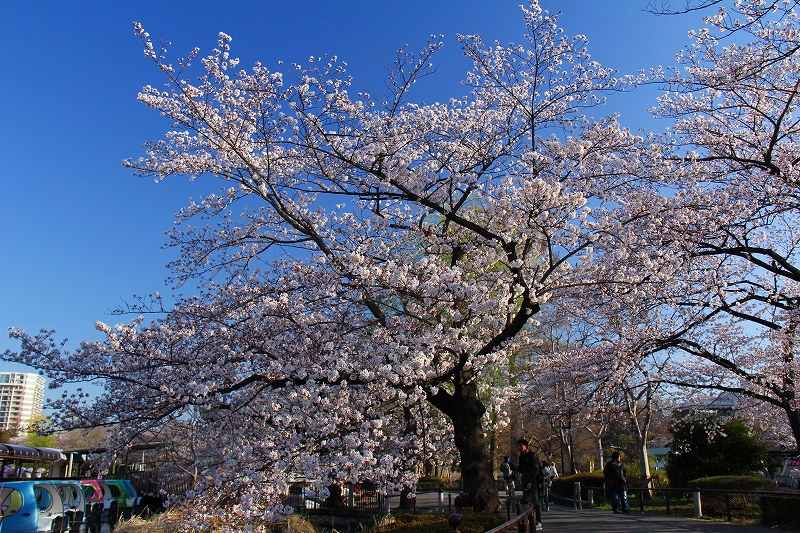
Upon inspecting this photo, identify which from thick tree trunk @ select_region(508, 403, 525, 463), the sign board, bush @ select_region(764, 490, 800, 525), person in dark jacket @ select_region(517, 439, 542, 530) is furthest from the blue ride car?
thick tree trunk @ select_region(508, 403, 525, 463)

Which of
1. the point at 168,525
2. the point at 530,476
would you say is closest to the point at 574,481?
the point at 530,476

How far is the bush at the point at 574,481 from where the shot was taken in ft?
69.7

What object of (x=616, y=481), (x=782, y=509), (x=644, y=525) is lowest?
(x=644, y=525)

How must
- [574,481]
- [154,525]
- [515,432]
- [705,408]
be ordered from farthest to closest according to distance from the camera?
1. [515,432]
2. [574,481]
3. [705,408]
4. [154,525]

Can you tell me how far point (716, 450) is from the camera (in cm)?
1808

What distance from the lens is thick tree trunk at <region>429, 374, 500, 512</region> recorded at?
1024 centimetres

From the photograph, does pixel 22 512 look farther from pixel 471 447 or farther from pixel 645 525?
pixel 645 525

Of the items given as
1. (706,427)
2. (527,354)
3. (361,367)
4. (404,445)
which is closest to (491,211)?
(361,367)

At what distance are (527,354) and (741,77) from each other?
2184 cm

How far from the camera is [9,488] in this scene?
40.2 ft

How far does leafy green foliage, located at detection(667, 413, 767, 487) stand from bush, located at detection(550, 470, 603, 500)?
3.20 m

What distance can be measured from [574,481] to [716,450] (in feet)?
19.4

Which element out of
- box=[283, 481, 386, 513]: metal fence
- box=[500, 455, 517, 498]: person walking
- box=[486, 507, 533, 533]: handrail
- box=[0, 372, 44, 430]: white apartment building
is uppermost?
box=[0, 372, 44, 430]: white apartment building

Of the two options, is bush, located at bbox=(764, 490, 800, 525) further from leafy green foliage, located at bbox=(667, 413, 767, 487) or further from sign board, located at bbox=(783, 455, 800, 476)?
leafy green foliage, located at bbox=(667, 413, 767, 487)
